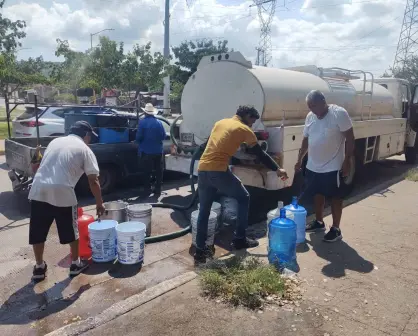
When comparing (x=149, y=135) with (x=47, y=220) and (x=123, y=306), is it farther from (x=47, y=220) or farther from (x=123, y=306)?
(x=123, y=306)

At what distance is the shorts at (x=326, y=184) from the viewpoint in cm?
501

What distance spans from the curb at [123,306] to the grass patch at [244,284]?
241 mm

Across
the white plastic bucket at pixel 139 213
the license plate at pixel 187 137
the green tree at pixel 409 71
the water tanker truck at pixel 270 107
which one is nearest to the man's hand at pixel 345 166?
the water tanker truck at pixel 270 107

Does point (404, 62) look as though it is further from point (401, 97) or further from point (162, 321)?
point (162, 321)

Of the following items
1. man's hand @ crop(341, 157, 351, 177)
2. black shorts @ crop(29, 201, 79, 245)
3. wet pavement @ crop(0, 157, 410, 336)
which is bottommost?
wet pavement @ crop(0, 157, 410, 336)

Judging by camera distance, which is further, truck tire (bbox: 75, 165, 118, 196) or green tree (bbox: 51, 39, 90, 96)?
green tree (bbox: 51, 39, 90, 96)

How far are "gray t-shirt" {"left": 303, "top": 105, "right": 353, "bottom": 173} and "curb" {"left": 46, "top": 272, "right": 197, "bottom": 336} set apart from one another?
7.30 ft

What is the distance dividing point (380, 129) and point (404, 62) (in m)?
36.8

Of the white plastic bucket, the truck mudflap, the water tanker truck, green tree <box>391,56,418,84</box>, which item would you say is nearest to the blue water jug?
the water tanker truck

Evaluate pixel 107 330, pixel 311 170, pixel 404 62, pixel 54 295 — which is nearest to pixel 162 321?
pixel 107 330

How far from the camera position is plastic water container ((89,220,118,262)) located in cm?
435

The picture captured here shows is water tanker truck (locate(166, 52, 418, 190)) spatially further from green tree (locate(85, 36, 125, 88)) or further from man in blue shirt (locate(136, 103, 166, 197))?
green tree (locate(85, 36, 125, 88))

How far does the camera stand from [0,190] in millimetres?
7930

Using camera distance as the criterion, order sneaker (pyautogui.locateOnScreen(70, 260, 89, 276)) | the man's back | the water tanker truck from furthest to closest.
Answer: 1. the man's back
2. the water tanker truck
3. sneaker (pyautogui.locateOnScreen(70, 260, 89, 276))
